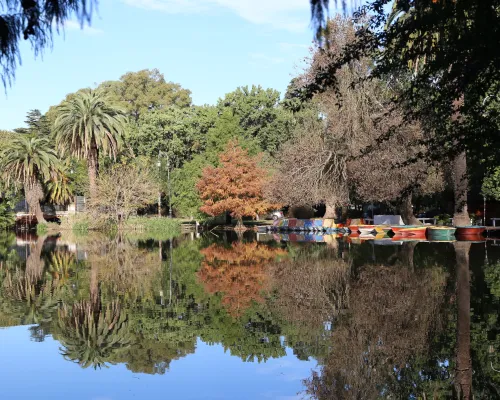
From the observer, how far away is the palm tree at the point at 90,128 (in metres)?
55.4

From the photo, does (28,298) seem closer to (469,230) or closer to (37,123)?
(469,230)

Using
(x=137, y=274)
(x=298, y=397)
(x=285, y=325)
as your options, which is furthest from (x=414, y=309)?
(x=137, y=274)

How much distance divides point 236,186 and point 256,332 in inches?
1727

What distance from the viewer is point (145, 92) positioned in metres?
91.8

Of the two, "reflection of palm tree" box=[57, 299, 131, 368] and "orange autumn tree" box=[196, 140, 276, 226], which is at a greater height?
"orange autumn tree" box=[196, 140, 276, 226]

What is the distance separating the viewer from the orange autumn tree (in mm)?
55625

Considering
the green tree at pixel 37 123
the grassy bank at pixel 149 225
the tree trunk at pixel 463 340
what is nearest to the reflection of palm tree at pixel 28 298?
the tree trunk at pixel 463 340

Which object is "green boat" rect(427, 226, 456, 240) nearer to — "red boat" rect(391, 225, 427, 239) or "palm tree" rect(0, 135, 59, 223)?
"red boat" rect(391, 225, 427, 239)

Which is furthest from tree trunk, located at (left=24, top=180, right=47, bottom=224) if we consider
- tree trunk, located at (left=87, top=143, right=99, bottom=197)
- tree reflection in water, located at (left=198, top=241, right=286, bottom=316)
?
tree reflection in water, located at (left=198, top=241, right=286, bottom=316)

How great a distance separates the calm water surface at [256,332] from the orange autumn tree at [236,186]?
32.3m

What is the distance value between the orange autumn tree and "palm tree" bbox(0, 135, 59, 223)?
15562mm

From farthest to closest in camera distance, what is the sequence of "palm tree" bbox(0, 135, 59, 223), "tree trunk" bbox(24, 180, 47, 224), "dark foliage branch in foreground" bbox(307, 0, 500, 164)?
"tree trunk" bbox(24, 180, 47, 224) → "palm tree" bbox(0, 135, 59, 223) → "dark foliage branch in foreground" bbox(307, 0, 500, 164)

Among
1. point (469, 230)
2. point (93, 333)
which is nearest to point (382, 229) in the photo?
point (469, 230)

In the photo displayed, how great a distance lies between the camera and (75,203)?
2889 inches
